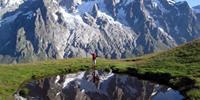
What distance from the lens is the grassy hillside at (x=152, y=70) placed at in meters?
44.0

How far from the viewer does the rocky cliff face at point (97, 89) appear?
41.1 m

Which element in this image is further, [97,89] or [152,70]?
[152,70]

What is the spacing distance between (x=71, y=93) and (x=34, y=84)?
652 cm

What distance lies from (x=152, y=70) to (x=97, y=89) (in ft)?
31.2

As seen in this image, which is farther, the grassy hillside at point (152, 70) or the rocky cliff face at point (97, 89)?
the grassy hillside at point (152, 70)

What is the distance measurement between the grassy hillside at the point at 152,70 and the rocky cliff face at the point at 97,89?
1.50 m

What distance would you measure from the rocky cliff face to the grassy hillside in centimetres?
150

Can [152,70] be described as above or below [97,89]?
above

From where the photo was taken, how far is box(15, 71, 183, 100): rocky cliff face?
41.1 metres

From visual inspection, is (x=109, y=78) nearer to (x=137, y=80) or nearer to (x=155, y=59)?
(x=137, y=80)

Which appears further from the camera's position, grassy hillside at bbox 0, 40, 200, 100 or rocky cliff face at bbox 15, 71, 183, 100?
grassy hillside at bbox 0, 40, 200, 100

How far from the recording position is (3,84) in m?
46.4

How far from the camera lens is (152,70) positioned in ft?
170

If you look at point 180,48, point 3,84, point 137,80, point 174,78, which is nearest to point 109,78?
point 137,80
